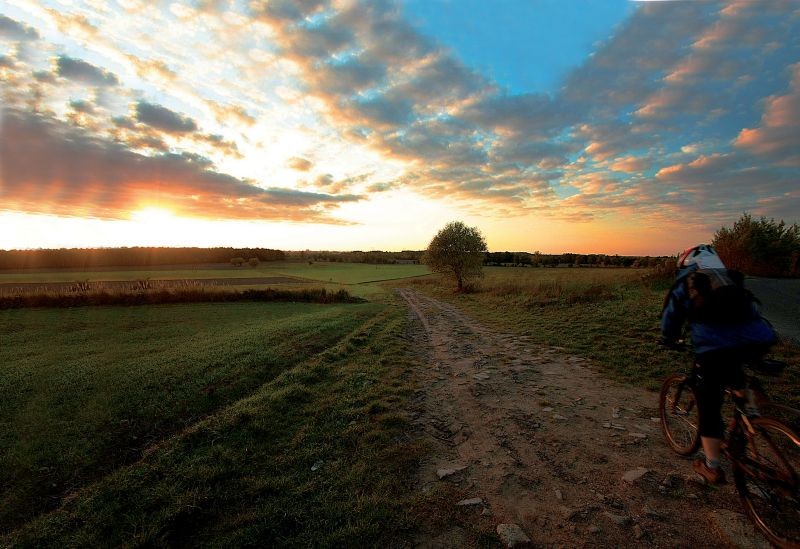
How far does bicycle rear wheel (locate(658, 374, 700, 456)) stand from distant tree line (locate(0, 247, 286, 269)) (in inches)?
3539

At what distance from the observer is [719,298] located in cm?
380

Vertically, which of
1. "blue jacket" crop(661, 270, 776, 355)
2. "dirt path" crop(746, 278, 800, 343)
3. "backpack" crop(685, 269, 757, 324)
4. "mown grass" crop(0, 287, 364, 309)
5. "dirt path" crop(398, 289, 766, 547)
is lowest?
"mown grass" crop(0, 287, 364, 309)

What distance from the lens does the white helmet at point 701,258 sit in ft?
14.0

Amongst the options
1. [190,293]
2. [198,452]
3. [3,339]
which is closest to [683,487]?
[198,452]

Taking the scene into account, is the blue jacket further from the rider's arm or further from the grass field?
the grass field

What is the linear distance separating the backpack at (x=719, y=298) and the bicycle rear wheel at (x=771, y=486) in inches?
45.7

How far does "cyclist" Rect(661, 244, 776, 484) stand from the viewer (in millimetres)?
3793

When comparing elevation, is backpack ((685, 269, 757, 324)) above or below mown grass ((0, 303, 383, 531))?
above

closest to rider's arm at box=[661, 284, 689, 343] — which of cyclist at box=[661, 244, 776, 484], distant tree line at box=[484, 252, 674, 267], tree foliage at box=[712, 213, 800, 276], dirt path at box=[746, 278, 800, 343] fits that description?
cyclist at box=[661, 244, 776, 484]

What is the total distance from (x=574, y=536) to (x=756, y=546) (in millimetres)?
1799

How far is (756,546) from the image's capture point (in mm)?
3469

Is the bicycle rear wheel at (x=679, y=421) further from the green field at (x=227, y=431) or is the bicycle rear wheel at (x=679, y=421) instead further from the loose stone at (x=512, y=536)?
the loose stone at (x=512, y=536)

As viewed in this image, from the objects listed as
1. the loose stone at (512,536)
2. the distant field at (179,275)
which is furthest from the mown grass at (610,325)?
the distant field at (179,275)

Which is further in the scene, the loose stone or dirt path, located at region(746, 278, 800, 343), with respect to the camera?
dirt path, located at region(746, 278, 800, 343)
